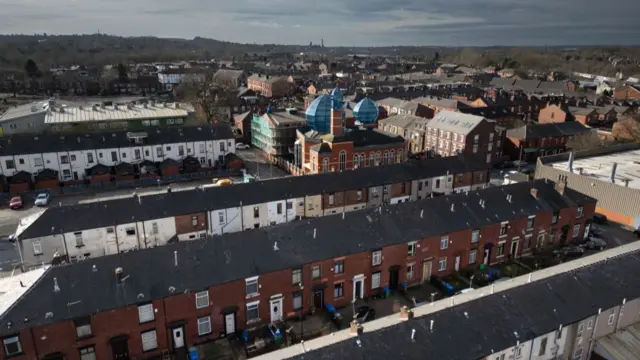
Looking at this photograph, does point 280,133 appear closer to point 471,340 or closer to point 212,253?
point 212,253

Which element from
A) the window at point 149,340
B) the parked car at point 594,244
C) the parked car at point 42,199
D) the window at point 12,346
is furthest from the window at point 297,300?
the parked car at point 42,199

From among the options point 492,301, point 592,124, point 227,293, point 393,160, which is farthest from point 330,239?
point 592,124

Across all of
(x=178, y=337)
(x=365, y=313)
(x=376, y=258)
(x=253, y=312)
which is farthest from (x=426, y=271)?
(x=178, y=337)

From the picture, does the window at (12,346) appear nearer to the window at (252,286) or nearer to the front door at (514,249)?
the window at (252,286)

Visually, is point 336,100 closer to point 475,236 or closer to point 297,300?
point 475,236

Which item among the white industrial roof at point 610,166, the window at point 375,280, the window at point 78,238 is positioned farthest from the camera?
the white industrial roof at point 610,166
